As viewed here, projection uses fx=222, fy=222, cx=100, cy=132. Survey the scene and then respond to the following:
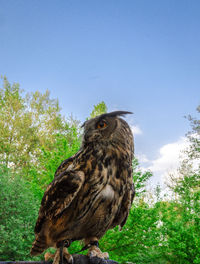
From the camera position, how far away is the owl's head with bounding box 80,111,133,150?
175 centimetres

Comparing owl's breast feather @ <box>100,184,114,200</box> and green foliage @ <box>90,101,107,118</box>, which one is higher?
green foliage @ <box>90,101,107,118</box>

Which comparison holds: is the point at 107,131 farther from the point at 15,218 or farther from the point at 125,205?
the point at 15,218

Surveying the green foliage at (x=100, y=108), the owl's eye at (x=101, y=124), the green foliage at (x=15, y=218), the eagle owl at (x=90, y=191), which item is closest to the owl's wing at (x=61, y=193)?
the eagle owl at (x=90, y=191)

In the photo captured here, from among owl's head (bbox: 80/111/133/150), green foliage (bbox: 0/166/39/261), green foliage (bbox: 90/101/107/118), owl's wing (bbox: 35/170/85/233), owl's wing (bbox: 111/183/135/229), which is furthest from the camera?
green foliage (bbox: 90/101/107/118)

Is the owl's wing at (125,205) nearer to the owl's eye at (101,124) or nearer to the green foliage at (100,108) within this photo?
the owl's eye at (101,124)

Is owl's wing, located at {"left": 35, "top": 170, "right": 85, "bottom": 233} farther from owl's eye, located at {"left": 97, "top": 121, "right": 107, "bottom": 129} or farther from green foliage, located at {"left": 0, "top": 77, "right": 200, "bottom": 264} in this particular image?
green foliage, located at {"left": 0, "top": 77, "right": 200, "bottom": 264}

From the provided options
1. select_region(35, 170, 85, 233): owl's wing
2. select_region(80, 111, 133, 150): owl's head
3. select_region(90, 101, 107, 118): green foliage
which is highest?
select_region(90, 101, 107, 118): green foliage

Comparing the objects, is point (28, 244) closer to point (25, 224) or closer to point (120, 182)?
point (25, 224)

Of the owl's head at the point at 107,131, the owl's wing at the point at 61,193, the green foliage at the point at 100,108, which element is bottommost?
the owl's wing at the point at 61,193

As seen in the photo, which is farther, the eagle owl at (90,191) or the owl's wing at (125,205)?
the owl's wing at (125,205)

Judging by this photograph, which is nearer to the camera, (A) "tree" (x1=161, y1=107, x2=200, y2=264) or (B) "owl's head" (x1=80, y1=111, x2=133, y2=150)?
(B) "owl's head" (x1=80, y1=111, x2=133, y2=150)

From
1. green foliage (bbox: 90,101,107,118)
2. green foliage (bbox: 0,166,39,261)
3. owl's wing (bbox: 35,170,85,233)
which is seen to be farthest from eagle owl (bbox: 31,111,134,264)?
green foliage (bbox: 90,101,107,118)

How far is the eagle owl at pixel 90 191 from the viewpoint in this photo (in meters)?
1.63

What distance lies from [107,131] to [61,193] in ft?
1.92
